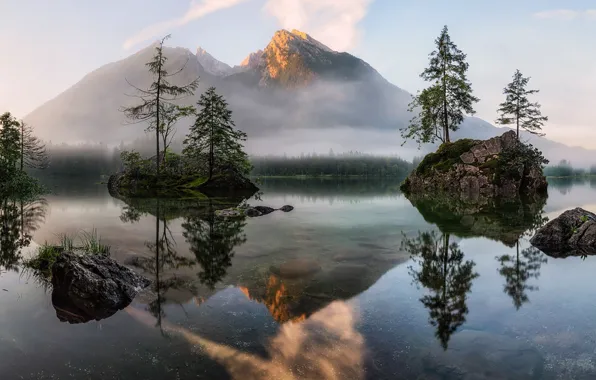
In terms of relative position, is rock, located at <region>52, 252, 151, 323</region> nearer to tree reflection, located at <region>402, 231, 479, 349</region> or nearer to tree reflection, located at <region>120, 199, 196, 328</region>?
tree reflection, located at <region>120, 199, 196, 328</region>

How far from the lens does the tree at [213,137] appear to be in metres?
50.8

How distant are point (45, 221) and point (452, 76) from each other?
50.8 m

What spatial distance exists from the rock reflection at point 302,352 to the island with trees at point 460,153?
38036 mm

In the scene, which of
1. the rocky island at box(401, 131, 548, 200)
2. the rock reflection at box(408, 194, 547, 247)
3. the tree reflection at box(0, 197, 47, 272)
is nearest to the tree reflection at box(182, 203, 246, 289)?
the tree reflection at box(0, 197, 47, 272)

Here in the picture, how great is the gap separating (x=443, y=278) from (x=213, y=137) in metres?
45.2

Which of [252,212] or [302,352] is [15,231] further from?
[302,352]

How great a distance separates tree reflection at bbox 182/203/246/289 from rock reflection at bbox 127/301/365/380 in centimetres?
323

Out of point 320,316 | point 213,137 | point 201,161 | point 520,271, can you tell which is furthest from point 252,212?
point 201,161

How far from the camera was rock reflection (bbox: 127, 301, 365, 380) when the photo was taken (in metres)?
5.18

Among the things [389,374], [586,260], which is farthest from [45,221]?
[586,260]

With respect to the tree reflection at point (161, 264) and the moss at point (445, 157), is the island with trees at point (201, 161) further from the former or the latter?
the tree reflection at point (161, 264)

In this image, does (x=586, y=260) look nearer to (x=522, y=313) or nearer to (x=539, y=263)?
(x=539, y=263)

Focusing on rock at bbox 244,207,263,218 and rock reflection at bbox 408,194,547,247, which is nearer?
rock reflection at bbox 408,194,547,247

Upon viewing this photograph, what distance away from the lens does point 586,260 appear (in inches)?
473
